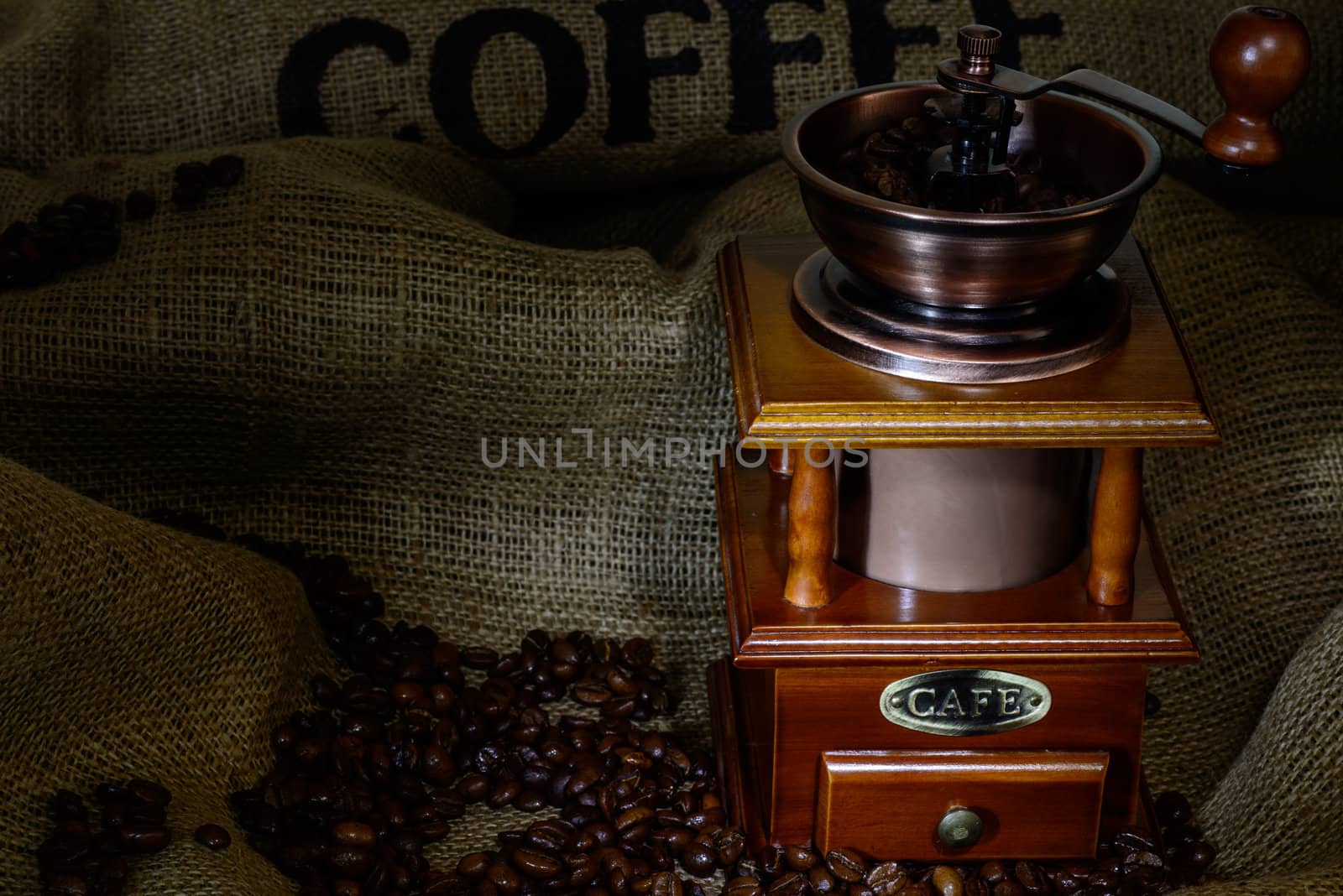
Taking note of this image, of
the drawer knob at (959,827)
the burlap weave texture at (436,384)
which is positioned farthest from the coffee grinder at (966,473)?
the burlap weave texture at (436,384)

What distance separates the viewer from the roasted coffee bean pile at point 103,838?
1.42 m

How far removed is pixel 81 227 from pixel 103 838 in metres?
0.81

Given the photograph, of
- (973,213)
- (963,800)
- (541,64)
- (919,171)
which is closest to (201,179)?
(541,64)

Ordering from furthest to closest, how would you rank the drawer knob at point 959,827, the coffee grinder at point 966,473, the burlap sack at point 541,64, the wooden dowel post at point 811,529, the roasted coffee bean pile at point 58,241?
1. the burlap sack at point 541,64
2. the roasted coffee bean pile at point 58,241
3. the drawer knob at point 959,827
4. the wooden dowel post at point 811,529
5. the coffee grinder at point 966,473

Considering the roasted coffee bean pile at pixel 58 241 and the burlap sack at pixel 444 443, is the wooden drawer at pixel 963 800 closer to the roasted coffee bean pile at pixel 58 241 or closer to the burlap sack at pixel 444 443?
the burlap sack at pixel 444 443

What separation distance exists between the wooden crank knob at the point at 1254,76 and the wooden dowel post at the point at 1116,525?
1.01 feet

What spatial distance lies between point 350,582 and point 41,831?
54 centimetres

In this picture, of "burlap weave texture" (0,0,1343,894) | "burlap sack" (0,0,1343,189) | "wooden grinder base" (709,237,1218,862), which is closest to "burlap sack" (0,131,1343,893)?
"burlap weave texture" (0,0,1343,894)

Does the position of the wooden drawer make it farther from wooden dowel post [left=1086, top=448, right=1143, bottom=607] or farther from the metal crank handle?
the metal crank handle

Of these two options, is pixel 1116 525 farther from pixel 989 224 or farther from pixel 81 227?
pixel 81 227

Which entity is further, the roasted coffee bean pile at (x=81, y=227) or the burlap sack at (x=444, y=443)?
the roasted coffee bean pile at (x=81, y=227)

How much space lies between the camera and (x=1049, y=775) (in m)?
1.52

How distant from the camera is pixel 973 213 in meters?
1.29

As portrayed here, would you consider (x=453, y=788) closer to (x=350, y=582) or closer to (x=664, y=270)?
(x=350, y=582)
